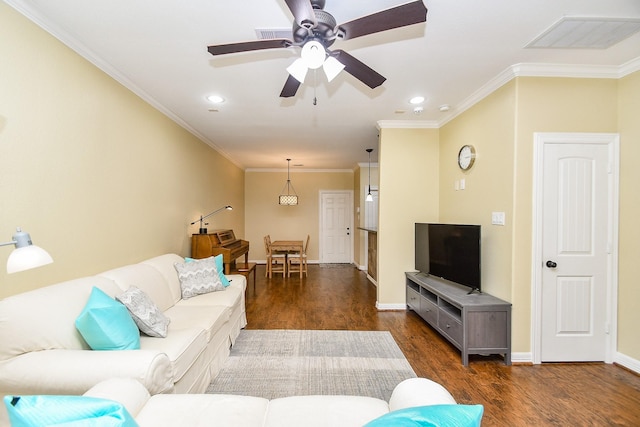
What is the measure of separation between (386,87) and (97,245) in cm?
303

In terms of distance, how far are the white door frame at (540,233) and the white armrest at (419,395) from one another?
6.58 ft

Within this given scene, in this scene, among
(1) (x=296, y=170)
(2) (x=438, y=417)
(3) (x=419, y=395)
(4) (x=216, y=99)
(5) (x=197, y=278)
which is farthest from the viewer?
(1) (x=296, y=170)

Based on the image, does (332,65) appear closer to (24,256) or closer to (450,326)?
(24,256)

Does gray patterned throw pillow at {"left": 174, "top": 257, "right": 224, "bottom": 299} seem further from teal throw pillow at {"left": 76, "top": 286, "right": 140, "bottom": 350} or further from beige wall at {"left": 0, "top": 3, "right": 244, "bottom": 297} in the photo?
teal throw pillow at {"left": 76, "top": 286, "right": 140, "bottom": 350}

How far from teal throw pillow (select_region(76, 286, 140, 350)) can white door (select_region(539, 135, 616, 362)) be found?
3310mm

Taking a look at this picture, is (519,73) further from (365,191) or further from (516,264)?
(365,191)

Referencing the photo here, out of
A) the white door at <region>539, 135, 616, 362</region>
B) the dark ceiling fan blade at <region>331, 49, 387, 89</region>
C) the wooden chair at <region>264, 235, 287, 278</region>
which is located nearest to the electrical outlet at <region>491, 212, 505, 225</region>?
the white door at <region>539, 135, 616, 362</region>

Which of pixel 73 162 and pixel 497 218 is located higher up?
pixel 73 162

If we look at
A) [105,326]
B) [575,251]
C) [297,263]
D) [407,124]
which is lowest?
[297,263]

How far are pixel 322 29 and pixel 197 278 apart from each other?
2637mm

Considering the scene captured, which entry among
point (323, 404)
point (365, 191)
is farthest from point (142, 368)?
point (365, 191)

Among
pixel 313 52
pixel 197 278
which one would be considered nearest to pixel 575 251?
pixel 313 52

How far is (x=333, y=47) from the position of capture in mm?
2252

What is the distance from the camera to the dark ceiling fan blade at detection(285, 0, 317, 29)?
131 centimetres
